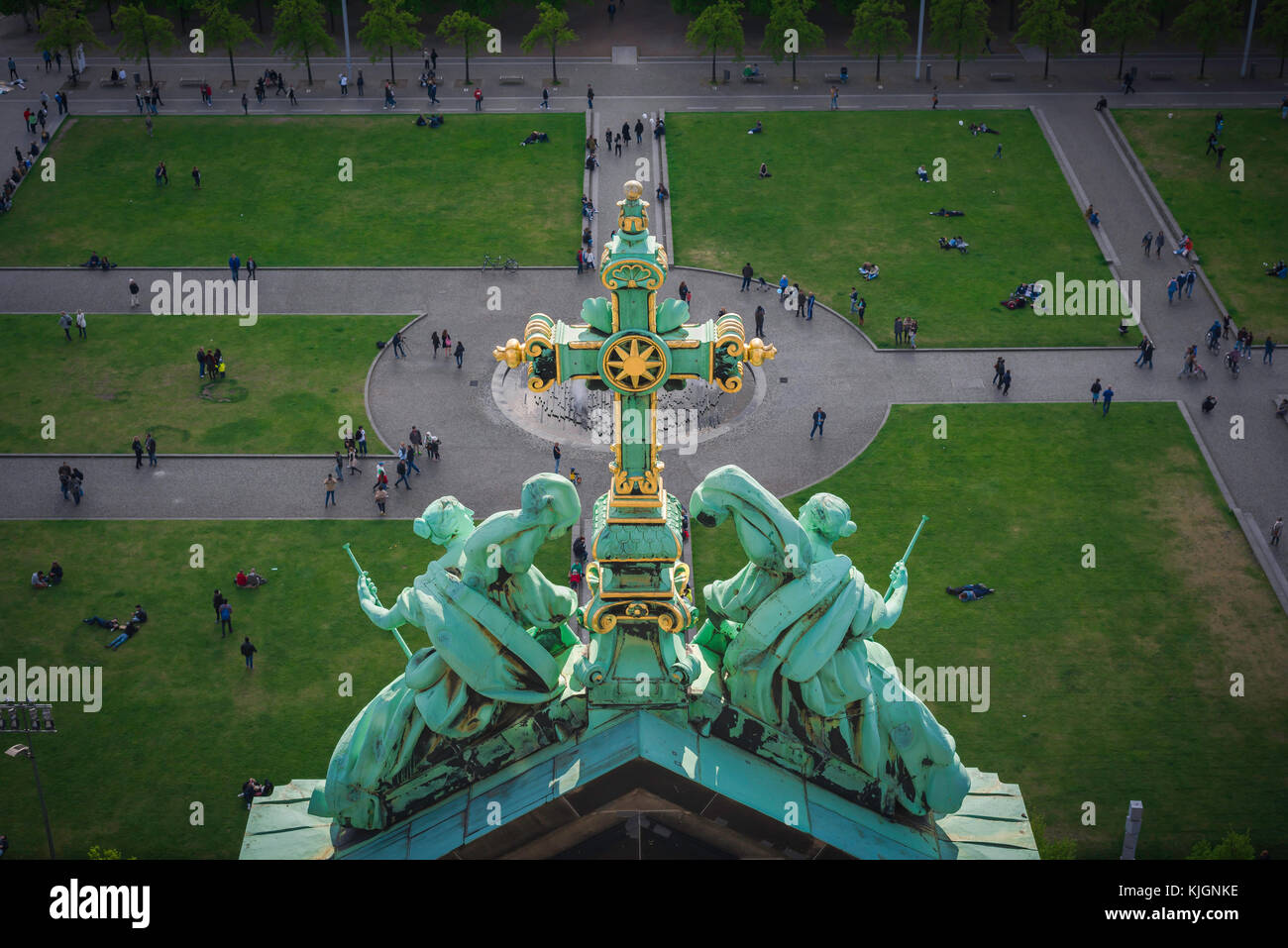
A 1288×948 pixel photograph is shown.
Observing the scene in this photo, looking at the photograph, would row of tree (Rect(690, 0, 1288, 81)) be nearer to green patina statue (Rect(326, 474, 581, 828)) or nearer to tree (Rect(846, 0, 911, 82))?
tree (Rect(846, 0, 911, 82))

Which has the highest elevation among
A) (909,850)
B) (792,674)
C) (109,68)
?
(109,68)

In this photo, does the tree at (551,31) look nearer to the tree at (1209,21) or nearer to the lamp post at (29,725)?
the tree at (1209,21)

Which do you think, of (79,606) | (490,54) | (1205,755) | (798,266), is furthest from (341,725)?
(490,54)

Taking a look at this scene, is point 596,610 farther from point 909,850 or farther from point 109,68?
point 109,68

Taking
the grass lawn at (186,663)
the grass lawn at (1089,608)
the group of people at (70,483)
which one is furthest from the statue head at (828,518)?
the group of people at (70,483)

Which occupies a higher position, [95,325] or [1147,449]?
[95,325]

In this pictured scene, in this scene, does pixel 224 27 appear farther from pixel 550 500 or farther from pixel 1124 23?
→ pixel 550 500
